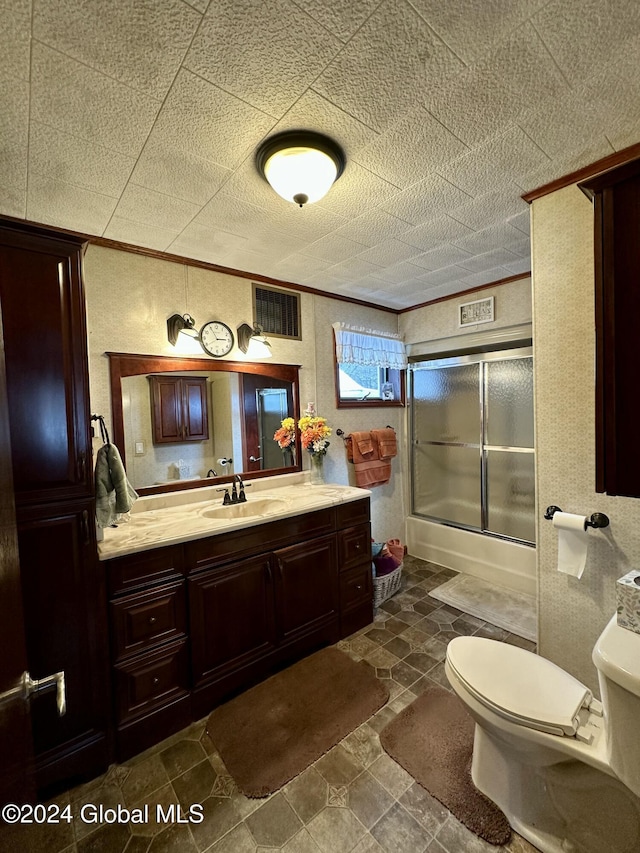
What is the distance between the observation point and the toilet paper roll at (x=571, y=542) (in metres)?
1.56

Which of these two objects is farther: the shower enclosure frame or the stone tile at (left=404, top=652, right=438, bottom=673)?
the shower enclosure frame

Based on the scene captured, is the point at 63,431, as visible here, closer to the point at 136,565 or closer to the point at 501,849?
the point at 136,565

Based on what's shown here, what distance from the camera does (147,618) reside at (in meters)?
1.58

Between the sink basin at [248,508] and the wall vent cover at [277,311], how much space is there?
1.27m

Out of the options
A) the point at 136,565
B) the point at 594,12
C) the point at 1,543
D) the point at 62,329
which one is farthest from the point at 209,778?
the point at 594,12

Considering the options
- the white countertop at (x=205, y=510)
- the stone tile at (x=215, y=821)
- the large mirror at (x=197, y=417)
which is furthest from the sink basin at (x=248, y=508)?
the stone tile at (x=215, y=821)

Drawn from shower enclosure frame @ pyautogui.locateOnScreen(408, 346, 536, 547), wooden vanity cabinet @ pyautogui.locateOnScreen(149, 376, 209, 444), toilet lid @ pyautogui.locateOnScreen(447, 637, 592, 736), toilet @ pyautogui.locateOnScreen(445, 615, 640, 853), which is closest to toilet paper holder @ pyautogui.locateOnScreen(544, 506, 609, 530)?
toilet @ pyautogui.locateOnScreen(445, 615, 640, 853)

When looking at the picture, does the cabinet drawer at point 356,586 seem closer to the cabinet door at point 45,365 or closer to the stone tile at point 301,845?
the stone tile at point 301,845

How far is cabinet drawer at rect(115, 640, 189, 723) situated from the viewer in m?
1.53

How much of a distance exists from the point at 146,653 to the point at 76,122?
207 cm

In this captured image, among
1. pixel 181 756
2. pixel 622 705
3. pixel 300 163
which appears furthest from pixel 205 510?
pixel 622 705

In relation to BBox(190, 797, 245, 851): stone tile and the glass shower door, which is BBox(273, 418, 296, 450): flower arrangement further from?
BBox(190, 797, 245, 851): stone tile

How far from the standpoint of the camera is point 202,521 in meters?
→ 1.89

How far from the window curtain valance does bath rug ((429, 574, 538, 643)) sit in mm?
2053
